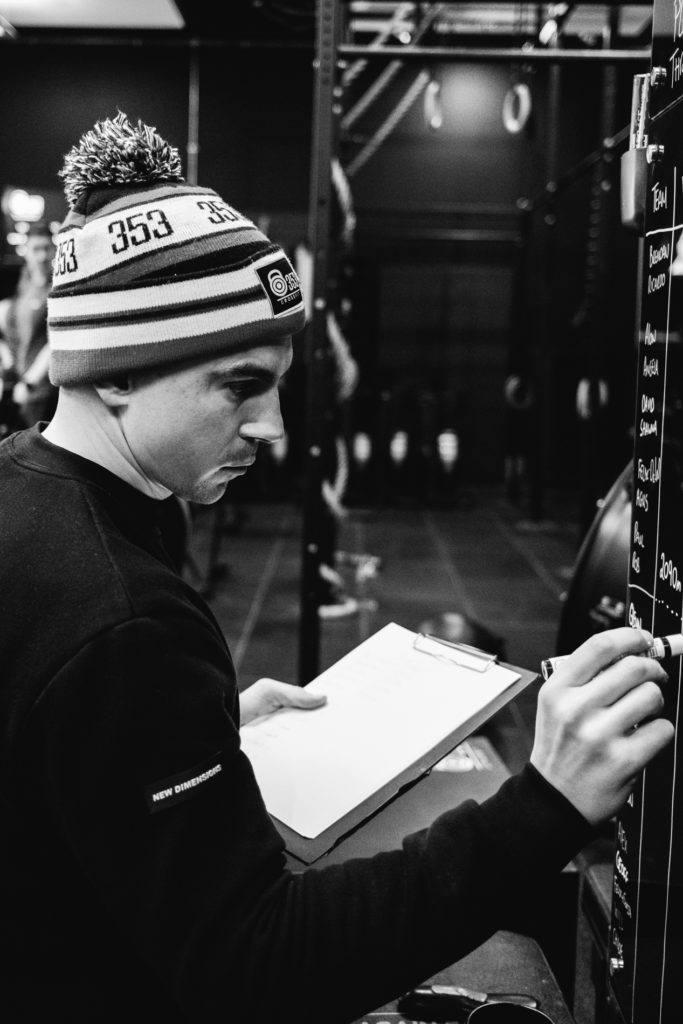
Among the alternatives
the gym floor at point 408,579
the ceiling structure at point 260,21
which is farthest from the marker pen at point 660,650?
the ceiling structure at point 260,21

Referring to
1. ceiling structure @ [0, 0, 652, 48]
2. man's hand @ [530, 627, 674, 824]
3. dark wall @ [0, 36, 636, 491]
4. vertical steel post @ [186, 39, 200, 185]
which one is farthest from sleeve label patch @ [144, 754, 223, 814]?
dark wall @ [0, 36, 636, 491]

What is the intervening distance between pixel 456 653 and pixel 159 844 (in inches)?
19.8

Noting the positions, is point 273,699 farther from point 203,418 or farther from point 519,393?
point 519,393

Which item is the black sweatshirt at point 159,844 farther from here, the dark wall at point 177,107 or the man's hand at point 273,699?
the dark wall at point 177,107

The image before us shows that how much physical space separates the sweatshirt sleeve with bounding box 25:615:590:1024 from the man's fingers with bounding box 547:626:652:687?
78mm

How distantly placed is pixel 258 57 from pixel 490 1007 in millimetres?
9263

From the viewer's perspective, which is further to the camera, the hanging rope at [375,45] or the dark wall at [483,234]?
the dark wall at [483,234]

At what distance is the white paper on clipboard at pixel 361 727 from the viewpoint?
990 mm

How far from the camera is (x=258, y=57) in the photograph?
8.92m

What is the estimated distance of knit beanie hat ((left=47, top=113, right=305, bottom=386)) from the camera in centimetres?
78

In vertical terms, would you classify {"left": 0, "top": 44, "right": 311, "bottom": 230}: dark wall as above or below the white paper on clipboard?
above

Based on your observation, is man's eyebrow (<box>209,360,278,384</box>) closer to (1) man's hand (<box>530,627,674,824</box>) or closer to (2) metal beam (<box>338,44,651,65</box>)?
(1) man's hand (<box>530,627,674,824</box>)

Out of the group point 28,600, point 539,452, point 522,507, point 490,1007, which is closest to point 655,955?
point 490,1007

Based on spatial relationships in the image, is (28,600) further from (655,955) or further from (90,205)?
(655,955)
